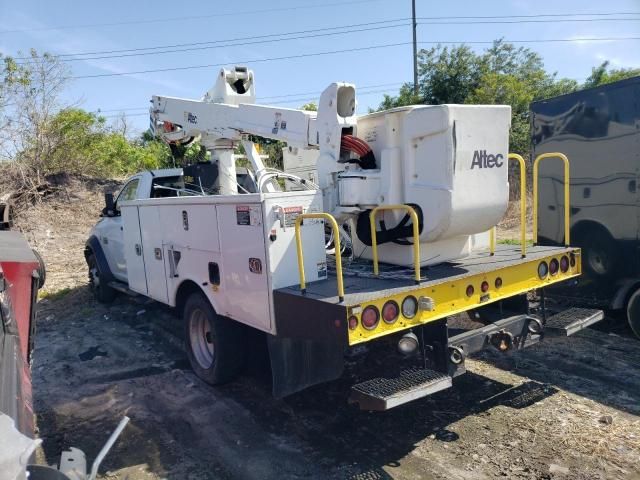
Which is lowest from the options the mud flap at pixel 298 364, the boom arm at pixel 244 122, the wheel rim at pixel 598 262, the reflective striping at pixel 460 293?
the mud flap at pixel 298 364

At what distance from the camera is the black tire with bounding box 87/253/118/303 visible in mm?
8469

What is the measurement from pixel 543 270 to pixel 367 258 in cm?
154

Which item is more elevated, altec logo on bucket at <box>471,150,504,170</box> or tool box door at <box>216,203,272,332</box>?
altec logo on bucket at <box>471,150,504,170</box>

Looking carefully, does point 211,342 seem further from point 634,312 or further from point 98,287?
point 634,312

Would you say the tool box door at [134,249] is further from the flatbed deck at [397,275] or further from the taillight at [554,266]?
the taillight at [554,266]

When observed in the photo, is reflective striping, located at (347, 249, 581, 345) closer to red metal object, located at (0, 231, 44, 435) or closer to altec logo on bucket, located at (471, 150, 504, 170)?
altec logo on bucket, located at (471, 150, 504, 170)

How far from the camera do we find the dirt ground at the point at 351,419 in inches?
146

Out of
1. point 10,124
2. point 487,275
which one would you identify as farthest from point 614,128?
point 10,124

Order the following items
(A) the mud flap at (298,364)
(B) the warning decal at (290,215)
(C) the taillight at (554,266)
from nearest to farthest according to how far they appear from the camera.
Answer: (B) the warning decal at (290,215) < (A) the mud flap at (298,364) < (C) the taillight at (554,266)

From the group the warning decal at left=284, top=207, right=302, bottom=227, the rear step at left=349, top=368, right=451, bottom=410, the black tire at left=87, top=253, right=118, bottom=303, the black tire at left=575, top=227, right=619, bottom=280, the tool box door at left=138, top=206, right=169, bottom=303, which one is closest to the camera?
the rear step at left=349, top=368, right=451, bottom=410

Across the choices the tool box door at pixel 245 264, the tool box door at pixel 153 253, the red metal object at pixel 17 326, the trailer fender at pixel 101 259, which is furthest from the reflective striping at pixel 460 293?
the trailer fender at pixel 101 259

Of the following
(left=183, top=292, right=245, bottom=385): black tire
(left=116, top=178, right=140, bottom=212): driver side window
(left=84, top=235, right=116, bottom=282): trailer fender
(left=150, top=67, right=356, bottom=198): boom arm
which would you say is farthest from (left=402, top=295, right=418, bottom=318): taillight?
(left=84, top=235, right=116, bottom=282): trailer fender

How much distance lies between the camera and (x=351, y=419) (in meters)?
4.44

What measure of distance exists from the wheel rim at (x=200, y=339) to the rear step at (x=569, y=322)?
10.2ft
